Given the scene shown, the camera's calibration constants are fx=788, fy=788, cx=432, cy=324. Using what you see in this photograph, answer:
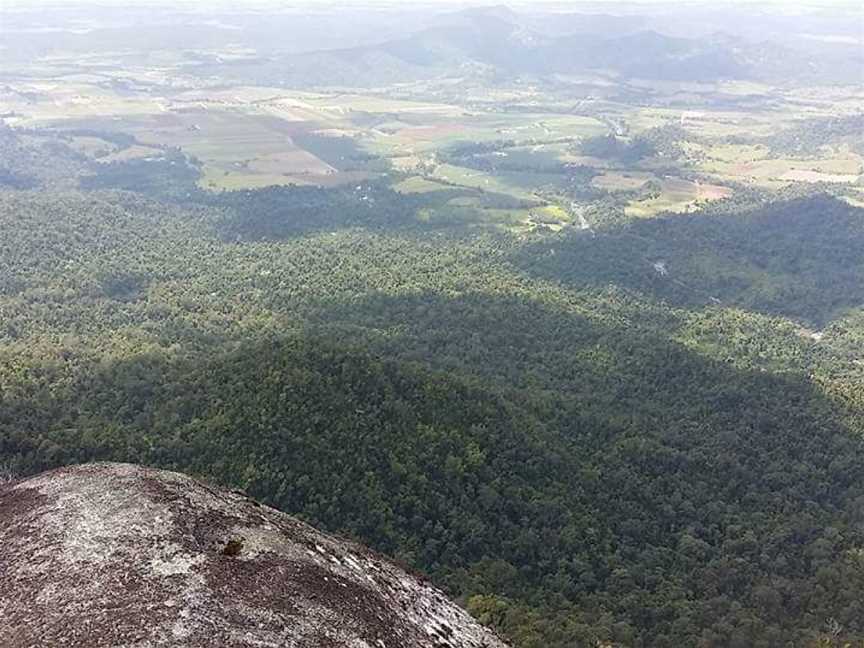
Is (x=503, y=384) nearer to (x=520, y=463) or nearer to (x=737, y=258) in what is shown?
(x=520, y=463)

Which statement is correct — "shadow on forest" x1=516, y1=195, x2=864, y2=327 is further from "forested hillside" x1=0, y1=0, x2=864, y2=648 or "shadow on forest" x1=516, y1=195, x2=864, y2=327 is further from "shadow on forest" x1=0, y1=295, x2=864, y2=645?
"shadow on forest" x1=0, y1=295, x2=864, y2=645

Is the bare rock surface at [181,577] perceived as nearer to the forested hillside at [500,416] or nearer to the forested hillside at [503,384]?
the forested hillside at [503,384]

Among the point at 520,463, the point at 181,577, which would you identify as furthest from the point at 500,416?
→ the point at 181,577

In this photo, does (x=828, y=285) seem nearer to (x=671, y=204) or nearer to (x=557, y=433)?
(x=671, y=204)

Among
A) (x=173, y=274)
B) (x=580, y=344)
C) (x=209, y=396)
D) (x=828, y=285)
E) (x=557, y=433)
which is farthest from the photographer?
(x=828, y=285)

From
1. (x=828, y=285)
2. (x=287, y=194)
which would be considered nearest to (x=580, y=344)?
(x=828, y=285)

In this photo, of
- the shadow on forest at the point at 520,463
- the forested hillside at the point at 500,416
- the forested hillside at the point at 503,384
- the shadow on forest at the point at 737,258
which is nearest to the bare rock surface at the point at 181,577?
the forested hillside at the point at 503,384

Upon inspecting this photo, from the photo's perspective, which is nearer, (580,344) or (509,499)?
(509,499)
